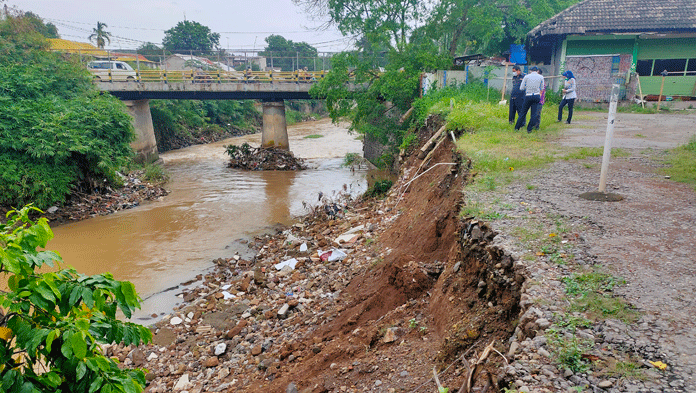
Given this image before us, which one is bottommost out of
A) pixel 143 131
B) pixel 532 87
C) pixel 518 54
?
pixel 143 131

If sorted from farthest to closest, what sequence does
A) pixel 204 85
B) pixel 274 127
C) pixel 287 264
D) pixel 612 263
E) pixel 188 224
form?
1. pixel 274 127
2. pixel 204 85
3. pixel 188 224
4. pixel 287 264
5. pixel 612 263

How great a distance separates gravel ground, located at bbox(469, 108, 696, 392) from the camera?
9.04ft

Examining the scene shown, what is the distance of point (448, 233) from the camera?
20.4 feet

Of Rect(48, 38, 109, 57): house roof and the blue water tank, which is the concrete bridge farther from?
the blue water tank

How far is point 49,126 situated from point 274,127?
1344cm

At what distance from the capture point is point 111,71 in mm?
26828

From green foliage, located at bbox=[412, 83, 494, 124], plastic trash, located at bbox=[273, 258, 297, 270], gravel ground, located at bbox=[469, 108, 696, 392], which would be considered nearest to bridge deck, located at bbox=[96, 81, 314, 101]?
green foliage, located at bbox=[412, 83, 494, 124]

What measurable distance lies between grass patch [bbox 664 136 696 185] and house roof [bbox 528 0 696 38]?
1003 cm

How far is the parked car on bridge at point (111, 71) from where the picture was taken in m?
26.1

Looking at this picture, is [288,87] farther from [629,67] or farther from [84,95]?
[629,67]

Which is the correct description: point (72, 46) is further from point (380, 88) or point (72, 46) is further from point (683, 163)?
point (683, 163)

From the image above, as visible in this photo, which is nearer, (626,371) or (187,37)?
(626,371)

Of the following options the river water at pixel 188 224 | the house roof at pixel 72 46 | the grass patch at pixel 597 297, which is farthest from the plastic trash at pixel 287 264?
the house roof at pixel 72 46

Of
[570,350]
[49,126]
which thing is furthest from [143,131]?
[570,350]
